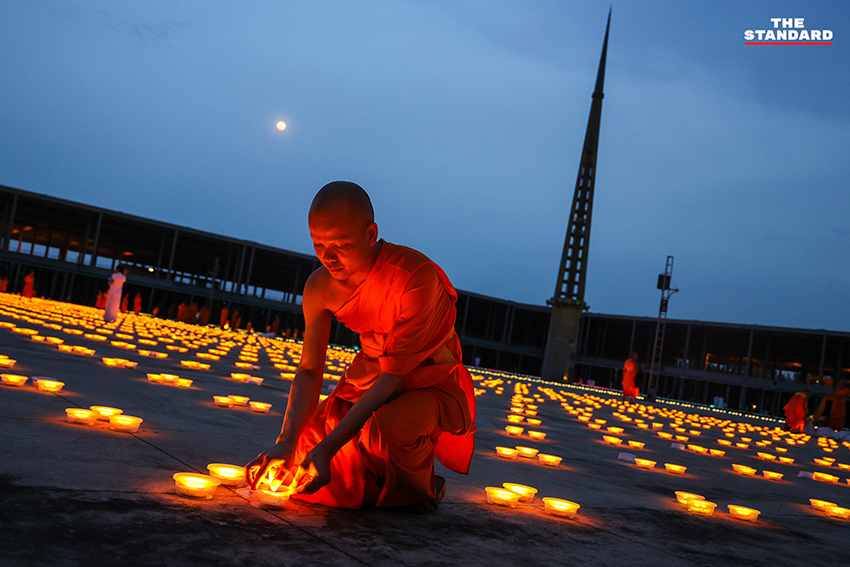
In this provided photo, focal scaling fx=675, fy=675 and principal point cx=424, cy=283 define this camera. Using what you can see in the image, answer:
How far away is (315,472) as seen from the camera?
2.68 metres

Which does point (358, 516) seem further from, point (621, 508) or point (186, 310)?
point (186, 310)

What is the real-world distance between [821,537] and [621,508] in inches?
45.1

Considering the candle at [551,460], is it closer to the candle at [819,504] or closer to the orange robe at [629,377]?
the candle at [819,504]

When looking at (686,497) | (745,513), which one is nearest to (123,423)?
(686,497)

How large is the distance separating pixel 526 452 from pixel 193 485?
11.2 ft

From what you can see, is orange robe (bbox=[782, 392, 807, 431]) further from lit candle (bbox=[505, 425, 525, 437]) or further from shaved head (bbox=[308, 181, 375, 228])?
shaved head (bbox=[308, 181, 375, 228])

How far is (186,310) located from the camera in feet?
126

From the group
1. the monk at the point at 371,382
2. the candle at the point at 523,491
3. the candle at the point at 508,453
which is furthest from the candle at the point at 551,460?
the monk at the point at 371,382

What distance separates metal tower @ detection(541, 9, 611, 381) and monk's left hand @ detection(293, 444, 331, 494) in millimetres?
35592

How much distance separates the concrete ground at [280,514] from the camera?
2.10 meters

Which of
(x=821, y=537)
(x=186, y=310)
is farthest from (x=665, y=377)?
(x=821, y=537)

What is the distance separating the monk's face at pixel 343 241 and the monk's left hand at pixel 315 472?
77 cm

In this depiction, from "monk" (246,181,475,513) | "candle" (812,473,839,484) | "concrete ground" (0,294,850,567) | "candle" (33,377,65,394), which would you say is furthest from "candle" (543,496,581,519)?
A: "candle" (812,473,839,484)

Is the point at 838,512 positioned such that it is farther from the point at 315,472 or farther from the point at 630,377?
the point at 630,377
